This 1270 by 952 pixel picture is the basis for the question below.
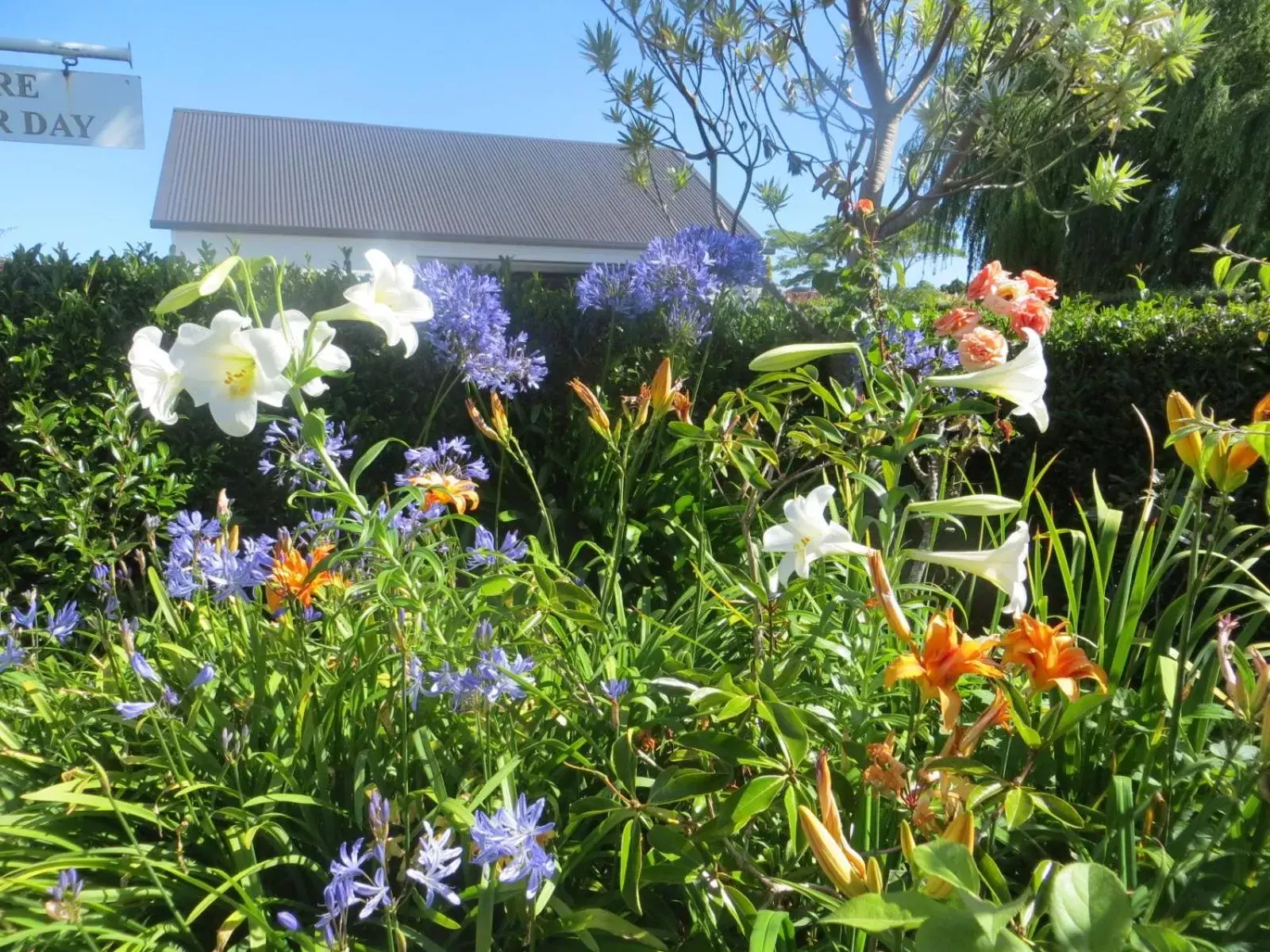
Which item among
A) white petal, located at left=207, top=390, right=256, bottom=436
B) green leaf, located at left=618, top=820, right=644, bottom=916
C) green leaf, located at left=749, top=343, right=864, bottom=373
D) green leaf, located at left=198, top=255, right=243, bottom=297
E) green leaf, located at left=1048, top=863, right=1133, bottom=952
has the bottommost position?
green leaf, located at left=618, top=820, right=644, bottom=916

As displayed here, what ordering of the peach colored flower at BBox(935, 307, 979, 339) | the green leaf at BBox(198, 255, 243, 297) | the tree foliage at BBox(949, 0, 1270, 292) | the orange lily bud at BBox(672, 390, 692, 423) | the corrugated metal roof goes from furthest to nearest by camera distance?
the corrugated metal roof
the tree foliage at BBox(949, 0, 1270, 292)
the orange lily bud at BBox(672, 390, 692, 423)
the peach colored flower at BBox(935, 307, 979, 339)
the green leaf at BBox(198, 255, 243, 297)

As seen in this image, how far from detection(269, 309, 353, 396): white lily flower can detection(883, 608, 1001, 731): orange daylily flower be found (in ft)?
2.60

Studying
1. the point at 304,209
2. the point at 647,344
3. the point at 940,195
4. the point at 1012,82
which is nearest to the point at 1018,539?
the point at 647,344

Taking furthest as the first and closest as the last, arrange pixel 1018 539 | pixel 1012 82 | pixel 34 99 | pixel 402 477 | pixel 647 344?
pixel 34 99 < pixel 1012 82 < pixel 647 344 < pixel 402 477 < pixel 1018 539

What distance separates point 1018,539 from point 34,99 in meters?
5.09

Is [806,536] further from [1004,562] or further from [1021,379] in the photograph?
[1021,379]

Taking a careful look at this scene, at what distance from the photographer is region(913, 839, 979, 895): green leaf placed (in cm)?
62

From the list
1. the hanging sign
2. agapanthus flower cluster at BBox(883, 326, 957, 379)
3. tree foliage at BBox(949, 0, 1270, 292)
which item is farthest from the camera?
tree foliage at BBox(949, 0, 1270, 292)

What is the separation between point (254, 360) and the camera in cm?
109

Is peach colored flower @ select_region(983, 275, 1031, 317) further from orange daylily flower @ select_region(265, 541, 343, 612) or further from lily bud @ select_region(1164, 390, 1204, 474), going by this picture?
orange daylily flower @ select_region(265, 541, 343, 612)

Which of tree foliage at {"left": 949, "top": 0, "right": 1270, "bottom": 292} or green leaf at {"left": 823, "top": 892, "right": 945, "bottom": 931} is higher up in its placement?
tree foliage at {"left": 949, "top": 0, "right": 1270, "bottom": 292}

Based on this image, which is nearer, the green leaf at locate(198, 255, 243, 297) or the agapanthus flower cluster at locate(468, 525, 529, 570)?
the green leaf at locate(198, 255, 243, 297)

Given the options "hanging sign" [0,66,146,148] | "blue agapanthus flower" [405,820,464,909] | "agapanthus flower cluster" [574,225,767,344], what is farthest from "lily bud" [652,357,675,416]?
"hanging sign" [0,66,146,148]

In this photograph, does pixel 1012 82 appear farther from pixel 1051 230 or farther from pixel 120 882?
pixel 1051 230
